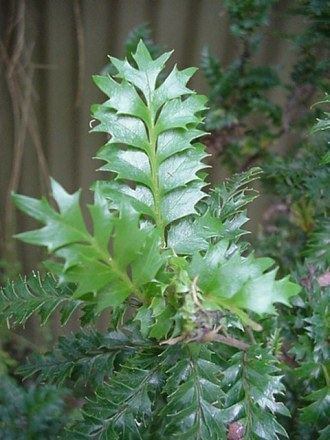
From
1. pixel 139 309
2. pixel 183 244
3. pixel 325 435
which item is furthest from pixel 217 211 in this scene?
pixel 325 435

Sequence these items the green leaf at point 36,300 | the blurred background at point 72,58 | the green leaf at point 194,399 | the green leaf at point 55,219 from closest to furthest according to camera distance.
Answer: the green leaf at point 55,219 < the green leaf at point 194,399 < the green leaf at point 36,300 < the blurred background at point 72,58

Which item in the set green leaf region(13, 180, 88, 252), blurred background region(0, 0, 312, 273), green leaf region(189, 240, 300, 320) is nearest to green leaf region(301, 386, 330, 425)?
green leaf region(189, 240, 300, 320)

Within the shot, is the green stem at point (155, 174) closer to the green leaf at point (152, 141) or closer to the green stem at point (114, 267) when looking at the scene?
the green leaf at point (152, 141)

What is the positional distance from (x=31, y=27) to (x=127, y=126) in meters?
1.05

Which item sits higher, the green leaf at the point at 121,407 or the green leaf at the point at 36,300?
the green leaf at the point at 36,300

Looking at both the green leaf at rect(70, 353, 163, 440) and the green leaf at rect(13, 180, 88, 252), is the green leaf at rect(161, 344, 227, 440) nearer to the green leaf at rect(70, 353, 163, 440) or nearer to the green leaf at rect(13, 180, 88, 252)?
the green leaf at rect(70, 353, 163, 440)

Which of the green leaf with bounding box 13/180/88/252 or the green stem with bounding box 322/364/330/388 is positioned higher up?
the green leaf with bounding box 13/180/88/252

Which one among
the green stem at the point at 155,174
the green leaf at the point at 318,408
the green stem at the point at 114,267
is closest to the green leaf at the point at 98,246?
the green stem at the point at 114,267

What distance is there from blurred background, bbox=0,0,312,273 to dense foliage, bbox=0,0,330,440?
637mm

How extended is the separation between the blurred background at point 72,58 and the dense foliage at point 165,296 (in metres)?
0.64

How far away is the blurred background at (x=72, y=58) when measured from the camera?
1.62 metres

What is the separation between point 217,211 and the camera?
85 cm

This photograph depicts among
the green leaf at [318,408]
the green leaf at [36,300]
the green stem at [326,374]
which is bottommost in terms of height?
the green leaf at [318,408]

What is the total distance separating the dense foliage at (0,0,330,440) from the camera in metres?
0.59
